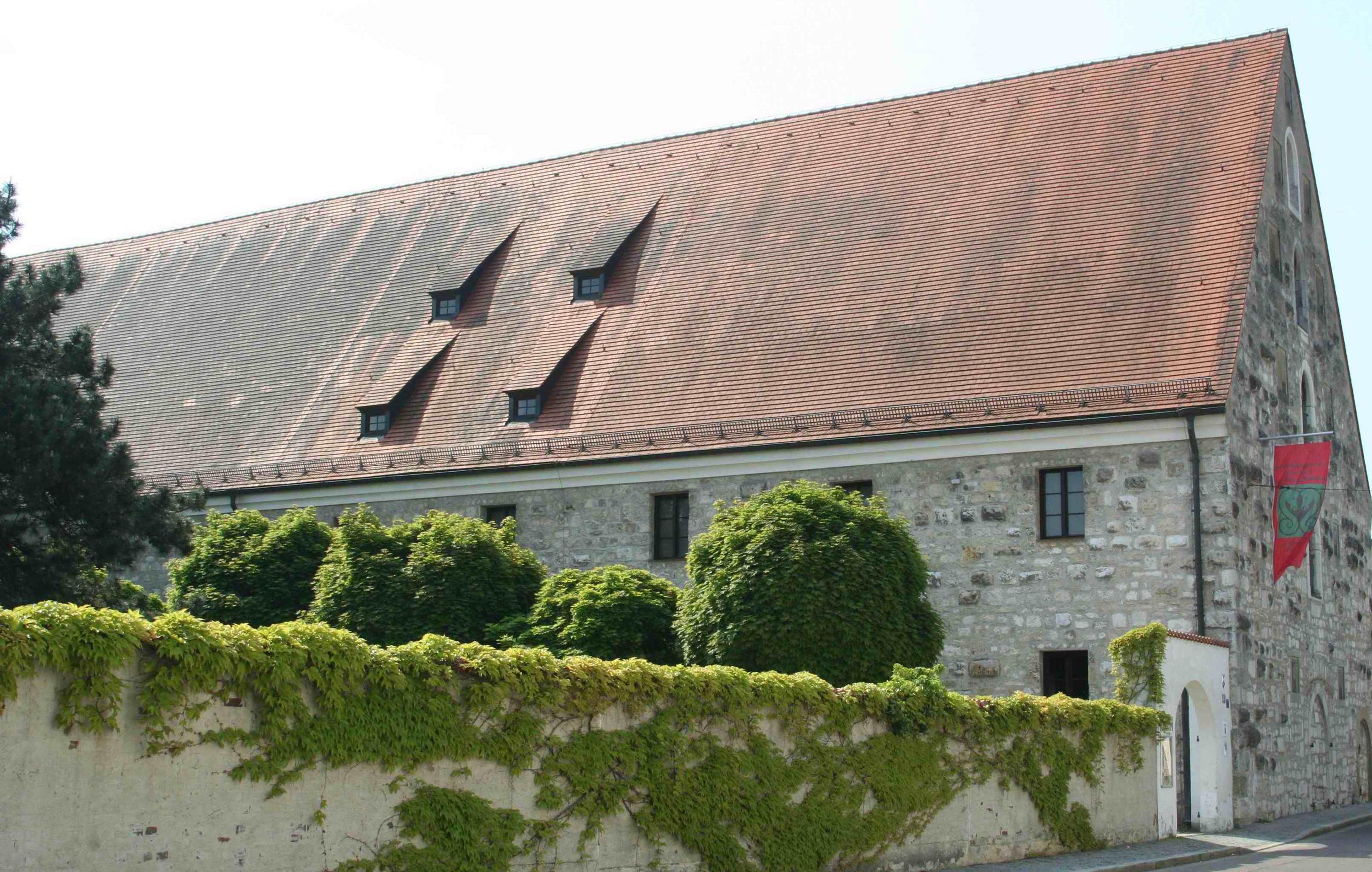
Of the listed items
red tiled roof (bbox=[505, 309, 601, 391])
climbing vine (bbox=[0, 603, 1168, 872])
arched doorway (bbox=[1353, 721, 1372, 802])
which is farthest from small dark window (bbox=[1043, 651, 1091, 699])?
red tiled roof (bbox=[505, 309, 601, 391])

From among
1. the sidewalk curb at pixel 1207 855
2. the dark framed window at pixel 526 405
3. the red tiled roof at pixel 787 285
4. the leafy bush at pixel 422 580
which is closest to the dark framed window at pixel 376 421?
the red tiled roof at pixel 787 285

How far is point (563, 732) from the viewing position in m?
12.1

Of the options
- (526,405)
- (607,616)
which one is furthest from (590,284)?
(607,616)

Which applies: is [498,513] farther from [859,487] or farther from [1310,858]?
[1310,858]

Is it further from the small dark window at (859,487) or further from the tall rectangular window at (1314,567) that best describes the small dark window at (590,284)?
the tall rectangular window at (1314,567)

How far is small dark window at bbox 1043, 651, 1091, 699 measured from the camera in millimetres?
22438

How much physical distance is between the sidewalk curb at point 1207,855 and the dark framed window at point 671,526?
9.13 meters

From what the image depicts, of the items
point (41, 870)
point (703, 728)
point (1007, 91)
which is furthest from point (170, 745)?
point (1007, 91)

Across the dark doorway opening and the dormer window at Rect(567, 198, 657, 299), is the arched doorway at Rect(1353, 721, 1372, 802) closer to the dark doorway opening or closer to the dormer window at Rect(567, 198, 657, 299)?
the dark doorway opening

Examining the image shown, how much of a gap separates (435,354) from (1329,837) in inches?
622

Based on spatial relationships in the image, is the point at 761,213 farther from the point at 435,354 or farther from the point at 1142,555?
the point at 1142,555

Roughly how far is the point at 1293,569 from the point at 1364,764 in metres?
5.65

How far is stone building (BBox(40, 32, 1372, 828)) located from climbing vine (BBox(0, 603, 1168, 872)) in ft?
18.4

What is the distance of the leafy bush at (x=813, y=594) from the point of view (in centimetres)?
1947
